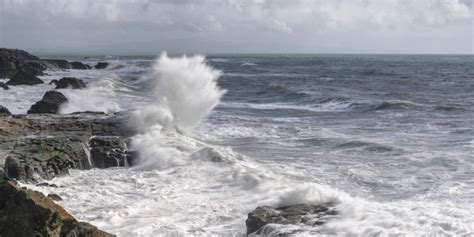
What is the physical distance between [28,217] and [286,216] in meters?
3.87

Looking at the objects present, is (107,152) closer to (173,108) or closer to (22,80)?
(173,108)

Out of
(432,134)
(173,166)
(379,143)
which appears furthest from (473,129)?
(173,166)

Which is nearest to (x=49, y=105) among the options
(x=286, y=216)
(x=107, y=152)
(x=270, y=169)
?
(x=107, y=152)

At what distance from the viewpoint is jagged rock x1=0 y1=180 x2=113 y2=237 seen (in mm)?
6035

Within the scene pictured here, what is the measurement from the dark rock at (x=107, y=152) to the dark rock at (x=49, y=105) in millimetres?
5327

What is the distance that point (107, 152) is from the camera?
41.0 ft

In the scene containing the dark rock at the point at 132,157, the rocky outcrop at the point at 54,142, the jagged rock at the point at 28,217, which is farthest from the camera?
the dark rock at the point at 132,157

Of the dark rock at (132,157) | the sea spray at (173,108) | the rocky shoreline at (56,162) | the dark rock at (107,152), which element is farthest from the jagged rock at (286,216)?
the dark rock at (107,152)

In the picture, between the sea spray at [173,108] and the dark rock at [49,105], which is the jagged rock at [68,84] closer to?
the sea spray at [173,108]

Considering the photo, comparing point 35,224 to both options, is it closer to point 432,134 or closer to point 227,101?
point 432,134

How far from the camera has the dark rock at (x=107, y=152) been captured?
12.3 metres

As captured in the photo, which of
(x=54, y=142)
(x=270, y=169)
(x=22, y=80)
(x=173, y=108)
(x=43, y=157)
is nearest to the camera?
(x=43, y=157)

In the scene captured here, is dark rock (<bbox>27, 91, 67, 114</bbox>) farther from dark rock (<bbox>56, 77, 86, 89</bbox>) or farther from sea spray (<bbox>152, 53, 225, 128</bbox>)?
dark rock (<bbox>56, 77, 86, 89</bbox>)

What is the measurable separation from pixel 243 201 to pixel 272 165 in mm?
3211
